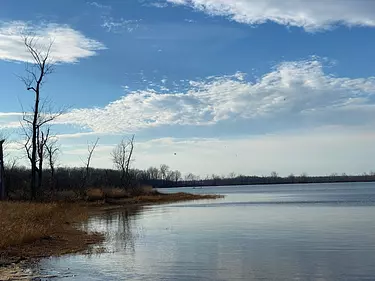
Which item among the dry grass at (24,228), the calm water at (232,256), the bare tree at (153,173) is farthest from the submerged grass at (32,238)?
the bare tree at (153,173)

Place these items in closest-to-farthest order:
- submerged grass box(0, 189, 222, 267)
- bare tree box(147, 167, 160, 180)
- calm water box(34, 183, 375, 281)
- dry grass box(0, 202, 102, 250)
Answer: calm water box(34, 183, 375, 281)
submerged grass box(0, 189, 222, 267)
dry grass box(0, 202, 102, 250)
bare tree box(147, 167, 160, 180)

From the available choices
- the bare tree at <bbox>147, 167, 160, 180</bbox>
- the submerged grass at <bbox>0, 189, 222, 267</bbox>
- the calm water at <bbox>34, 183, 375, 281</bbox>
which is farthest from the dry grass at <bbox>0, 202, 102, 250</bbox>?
the bare tree at <bbox>147, 167, 160, 180</bbox>

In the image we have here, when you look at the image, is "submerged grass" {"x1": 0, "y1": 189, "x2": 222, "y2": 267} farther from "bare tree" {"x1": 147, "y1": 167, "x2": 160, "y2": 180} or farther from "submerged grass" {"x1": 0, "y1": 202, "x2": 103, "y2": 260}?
"bare tree" {"x1": 147, "y1": 167, "x2": 160, "y2": 180}

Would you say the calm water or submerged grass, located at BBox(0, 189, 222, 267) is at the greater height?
submerged grass, located at BBox(0, 189, 222, 267)

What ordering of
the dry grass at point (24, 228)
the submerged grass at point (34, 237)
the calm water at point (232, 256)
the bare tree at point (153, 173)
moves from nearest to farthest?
the calm water at point (232, 256)
the submerged grass at point (34, 237)
the dry grass at point (24, 228)
the bare tree at point (153, 173)

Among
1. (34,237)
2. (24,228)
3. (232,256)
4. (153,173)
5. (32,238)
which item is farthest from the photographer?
(153,173)

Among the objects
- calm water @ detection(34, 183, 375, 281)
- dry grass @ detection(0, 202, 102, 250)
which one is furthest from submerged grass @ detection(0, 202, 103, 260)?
calm water @ detection(34, 183, 375, 281)

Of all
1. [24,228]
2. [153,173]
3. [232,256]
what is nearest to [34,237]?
[24,228]

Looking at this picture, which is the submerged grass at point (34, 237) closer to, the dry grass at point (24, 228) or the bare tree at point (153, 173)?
the dry grass at point (24, 228)

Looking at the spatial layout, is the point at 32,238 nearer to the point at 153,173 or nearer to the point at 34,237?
the point at 34,237

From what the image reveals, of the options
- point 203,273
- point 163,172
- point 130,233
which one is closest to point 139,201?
point 130,233

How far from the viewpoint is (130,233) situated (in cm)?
2336

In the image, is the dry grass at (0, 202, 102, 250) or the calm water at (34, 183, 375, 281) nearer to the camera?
the calm water at (34, 183, 375, 281)

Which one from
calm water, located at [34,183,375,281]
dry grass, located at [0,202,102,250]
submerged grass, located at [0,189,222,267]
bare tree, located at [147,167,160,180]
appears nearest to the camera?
calm water, located at [34,183,375,281]
